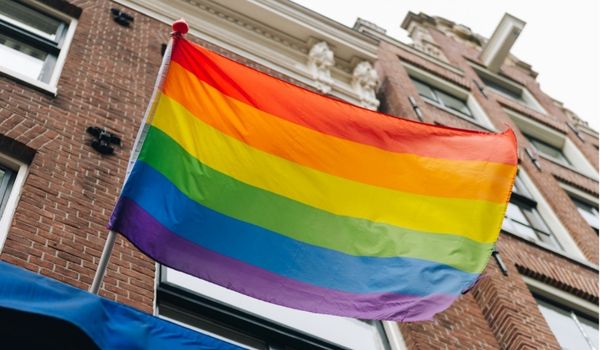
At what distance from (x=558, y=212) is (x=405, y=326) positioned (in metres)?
7.86

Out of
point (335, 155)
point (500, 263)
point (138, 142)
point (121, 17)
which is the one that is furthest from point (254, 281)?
point (121, 17)

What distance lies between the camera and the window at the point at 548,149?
803 inches

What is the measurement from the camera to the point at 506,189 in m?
6.79

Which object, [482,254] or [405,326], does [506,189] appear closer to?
[482,254]

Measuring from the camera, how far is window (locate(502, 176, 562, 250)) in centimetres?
1439

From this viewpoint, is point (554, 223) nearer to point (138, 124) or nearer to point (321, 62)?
point (321, 62)

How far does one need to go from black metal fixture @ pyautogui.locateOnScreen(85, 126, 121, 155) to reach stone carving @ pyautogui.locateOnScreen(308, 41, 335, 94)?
20.9 ft

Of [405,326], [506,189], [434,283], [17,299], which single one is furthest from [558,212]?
[17,299]

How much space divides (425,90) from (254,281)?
1417 centimetres

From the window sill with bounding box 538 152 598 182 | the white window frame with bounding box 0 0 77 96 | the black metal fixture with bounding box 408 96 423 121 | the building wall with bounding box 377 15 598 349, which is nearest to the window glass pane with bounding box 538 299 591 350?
the building wall with bounding box 377 15 598 349

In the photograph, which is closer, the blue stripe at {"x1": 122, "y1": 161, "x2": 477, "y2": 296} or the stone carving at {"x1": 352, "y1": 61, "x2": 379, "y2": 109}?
the blue stripe at {"x1": 122, "y1": 161, "x2": 477, "y2": 296}

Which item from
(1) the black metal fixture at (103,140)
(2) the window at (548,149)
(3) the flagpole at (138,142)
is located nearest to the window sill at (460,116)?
(2) the window at (548,149)

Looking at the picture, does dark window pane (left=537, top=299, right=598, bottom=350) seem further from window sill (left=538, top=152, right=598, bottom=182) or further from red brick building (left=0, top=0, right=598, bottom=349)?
window sill (left=538, top=152, right=598, bottom=182)

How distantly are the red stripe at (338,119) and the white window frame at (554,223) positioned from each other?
7.00m
